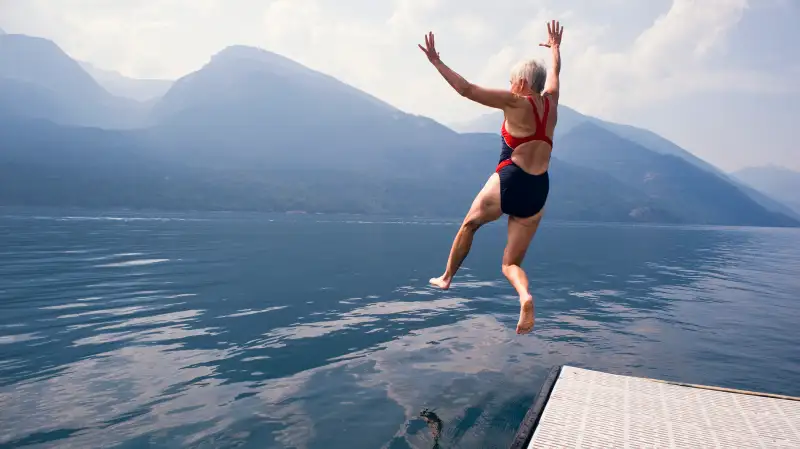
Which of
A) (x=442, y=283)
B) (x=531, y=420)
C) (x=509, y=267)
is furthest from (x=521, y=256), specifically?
(x=531, y=420)

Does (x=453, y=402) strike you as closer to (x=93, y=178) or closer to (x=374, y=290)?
(x=374, y=290)

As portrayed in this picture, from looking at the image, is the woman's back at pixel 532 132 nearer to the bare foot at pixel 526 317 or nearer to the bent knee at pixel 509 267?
the bent knee at pixel 509 267

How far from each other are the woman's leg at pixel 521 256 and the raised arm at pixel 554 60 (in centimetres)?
130

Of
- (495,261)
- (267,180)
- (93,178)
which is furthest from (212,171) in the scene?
(495,261)

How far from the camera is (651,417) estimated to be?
6977 millimetres

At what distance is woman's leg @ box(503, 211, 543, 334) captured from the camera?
187 inches

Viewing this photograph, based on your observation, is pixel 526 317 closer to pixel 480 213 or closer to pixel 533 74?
pixel 480 213

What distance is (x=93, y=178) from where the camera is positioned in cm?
14850

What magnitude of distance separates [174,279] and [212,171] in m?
177

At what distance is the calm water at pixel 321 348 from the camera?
896 cm

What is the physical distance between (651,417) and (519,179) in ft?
16.3

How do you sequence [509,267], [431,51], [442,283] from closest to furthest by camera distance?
[431,51] → [509,267] → [442,283]

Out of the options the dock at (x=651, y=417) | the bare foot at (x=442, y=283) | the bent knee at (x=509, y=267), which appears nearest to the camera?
the bent knee at (x=509, y=267)

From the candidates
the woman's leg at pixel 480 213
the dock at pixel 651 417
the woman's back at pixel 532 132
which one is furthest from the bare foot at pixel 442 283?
the dock at pixel 651 417
